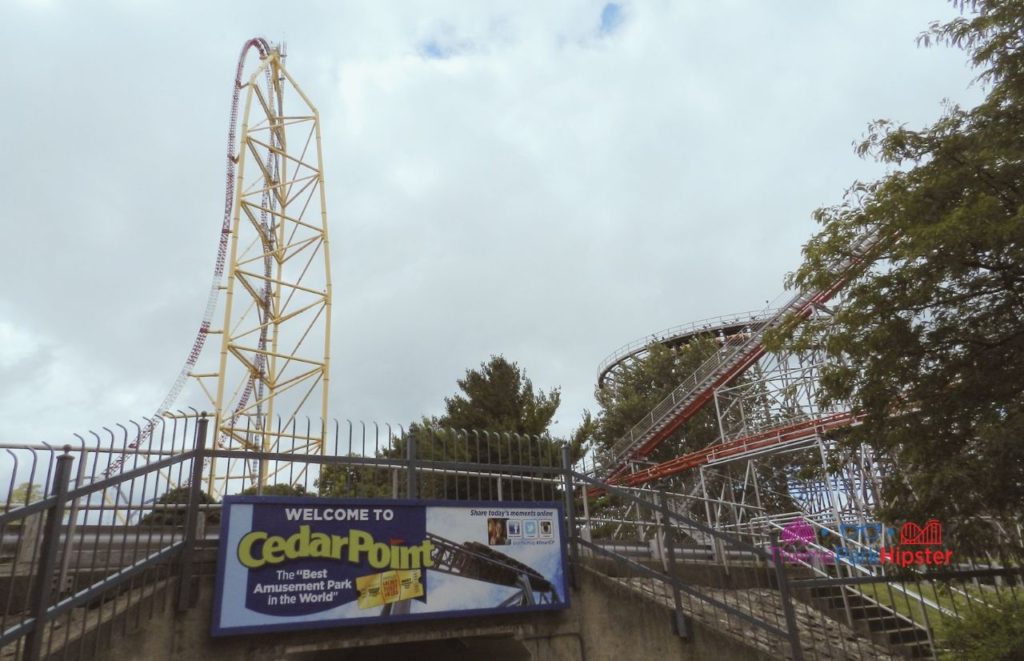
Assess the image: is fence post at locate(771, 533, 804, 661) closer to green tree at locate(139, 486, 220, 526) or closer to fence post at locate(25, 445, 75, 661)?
green tree at locate(139, 486, 220, 526)

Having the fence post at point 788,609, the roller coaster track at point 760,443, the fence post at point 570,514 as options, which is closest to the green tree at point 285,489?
the fence post at point 570,514

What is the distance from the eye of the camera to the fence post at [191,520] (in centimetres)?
578

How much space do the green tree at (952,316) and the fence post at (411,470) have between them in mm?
5006

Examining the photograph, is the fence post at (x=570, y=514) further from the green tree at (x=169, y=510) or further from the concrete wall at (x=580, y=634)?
the green tree at (x=169, y=510)

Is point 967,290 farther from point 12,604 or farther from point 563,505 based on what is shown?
point 12,604

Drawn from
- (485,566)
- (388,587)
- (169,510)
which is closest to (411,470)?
(388,587)

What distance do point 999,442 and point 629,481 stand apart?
20.9 meters

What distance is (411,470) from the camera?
7297mm

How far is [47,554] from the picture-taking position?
4.84 metres

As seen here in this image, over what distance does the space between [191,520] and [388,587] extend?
1.93 m

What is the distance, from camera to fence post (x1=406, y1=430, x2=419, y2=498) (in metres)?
7.21

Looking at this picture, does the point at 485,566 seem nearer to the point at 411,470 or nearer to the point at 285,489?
the point at 411,470

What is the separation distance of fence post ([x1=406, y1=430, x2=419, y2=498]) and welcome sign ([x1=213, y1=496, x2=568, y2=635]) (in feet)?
0.47

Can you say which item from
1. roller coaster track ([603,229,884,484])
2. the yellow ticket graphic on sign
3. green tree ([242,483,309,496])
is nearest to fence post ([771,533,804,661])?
the yellow ticket graphic on sign
